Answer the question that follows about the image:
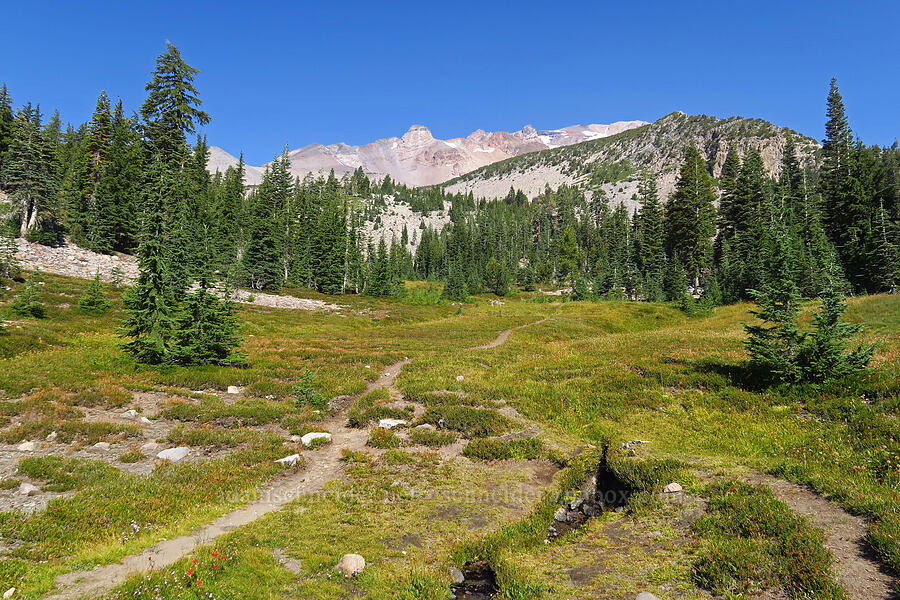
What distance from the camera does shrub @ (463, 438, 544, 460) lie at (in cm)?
1395

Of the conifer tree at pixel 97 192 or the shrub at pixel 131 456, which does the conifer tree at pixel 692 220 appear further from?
the conifer tree at pixel 97 192

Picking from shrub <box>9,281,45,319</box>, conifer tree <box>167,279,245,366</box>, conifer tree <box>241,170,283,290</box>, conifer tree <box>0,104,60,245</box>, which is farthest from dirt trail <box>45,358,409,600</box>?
conifer tree <box>0,104,60,245</box>

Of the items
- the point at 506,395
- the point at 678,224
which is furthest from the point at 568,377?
the point at 678,224

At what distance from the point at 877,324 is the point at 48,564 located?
4308 cm

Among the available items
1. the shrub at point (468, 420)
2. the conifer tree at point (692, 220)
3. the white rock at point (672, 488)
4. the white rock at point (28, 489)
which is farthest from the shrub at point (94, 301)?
the conifer tree at point (692, 220)

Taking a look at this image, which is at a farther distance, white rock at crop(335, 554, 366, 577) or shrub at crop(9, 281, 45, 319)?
shrub at crop(9, 281, 45, 319)

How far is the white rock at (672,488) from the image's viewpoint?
10.3 metres

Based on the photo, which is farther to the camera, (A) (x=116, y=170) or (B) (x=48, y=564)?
(A) (x=116, y=170)

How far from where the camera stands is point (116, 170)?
221ft

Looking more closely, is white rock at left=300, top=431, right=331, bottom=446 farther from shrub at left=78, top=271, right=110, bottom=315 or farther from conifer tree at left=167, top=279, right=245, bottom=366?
shrub at left=78, top=271, right=110, bottom=315

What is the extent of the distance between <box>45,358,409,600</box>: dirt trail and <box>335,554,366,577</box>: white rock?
293 cm

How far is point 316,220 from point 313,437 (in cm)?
8921

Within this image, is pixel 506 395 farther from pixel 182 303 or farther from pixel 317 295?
pixel 317 295

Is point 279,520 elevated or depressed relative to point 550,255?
depressed
